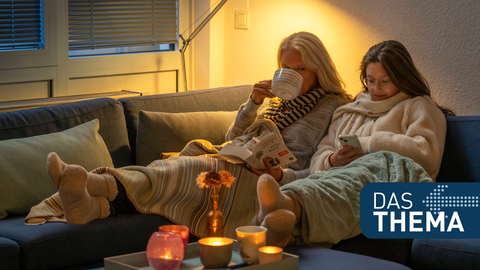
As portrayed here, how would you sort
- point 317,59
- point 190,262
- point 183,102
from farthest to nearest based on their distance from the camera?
point 183,102 < point 317,59 < point 190,262

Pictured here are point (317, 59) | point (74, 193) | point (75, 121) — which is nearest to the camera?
point (74, 193)

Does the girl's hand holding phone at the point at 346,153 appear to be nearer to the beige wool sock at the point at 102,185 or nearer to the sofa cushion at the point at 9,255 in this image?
the beige wool sock at the point at 102,185

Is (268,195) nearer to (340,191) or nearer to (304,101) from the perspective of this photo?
(340,191)

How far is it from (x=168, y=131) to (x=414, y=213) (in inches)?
44.3

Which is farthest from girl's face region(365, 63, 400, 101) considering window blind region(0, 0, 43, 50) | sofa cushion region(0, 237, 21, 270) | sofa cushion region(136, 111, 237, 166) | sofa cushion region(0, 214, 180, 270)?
window blind region(0, 0, 43, 50)

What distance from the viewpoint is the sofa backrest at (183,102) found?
7.92 feet

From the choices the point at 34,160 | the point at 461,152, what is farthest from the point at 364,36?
the point at 34,160

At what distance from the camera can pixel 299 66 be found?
234cm

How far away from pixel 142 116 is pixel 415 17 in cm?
138

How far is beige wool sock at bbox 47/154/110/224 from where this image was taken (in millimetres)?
1569

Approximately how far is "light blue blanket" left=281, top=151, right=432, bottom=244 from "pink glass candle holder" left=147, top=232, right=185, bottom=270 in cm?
50

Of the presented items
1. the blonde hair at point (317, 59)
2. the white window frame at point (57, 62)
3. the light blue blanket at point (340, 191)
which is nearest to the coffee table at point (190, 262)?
the light blue blanket at point (340, 191)

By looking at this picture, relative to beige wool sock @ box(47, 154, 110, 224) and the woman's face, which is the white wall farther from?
beige wool sock @ box(47, 154, 110, 224)

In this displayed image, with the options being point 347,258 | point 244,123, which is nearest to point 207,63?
point 244,123
